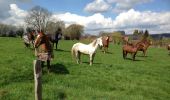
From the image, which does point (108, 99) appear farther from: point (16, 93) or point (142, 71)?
point (142, 71)

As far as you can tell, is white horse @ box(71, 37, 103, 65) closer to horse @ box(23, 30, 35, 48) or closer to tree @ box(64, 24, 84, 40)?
horse @ box(23, 30, 35, 48)

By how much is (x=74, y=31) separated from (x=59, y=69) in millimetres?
114120

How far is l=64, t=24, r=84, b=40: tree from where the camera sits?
434ft

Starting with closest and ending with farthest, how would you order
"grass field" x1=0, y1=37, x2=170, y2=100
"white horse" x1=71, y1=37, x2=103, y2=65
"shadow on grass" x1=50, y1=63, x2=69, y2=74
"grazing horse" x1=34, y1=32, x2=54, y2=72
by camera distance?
"grass field" x1=0, y1=37, x2=170, y2=100 → "grazing horse" x1=34, y1=32, x2=54, y2=72 → "shadow on grass" x1=50, y1=63, x2=69, y2=74 → "white horse" x1=71, y1=37, x2=103, y2=65

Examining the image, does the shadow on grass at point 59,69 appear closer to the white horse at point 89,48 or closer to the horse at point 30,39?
the white horse at point 89,48

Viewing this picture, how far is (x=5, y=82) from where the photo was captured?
16.9 metres

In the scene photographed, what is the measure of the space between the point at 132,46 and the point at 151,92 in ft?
54.0

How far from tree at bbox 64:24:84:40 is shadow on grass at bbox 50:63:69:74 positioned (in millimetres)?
109201

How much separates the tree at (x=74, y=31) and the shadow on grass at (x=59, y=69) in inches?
4299

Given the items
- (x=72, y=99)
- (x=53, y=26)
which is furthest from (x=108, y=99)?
(x=53, y=26)

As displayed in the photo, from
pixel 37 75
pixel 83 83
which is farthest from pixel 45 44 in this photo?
pixel 37 75

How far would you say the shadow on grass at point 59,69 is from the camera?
19950mm

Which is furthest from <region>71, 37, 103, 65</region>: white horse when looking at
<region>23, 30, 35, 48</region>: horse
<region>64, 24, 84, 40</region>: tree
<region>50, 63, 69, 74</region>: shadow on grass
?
<region>64, 24, 84, 40</region>: tree

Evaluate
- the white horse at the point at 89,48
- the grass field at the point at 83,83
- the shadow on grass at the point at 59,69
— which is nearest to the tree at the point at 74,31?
the white horse at the point at 89,48
